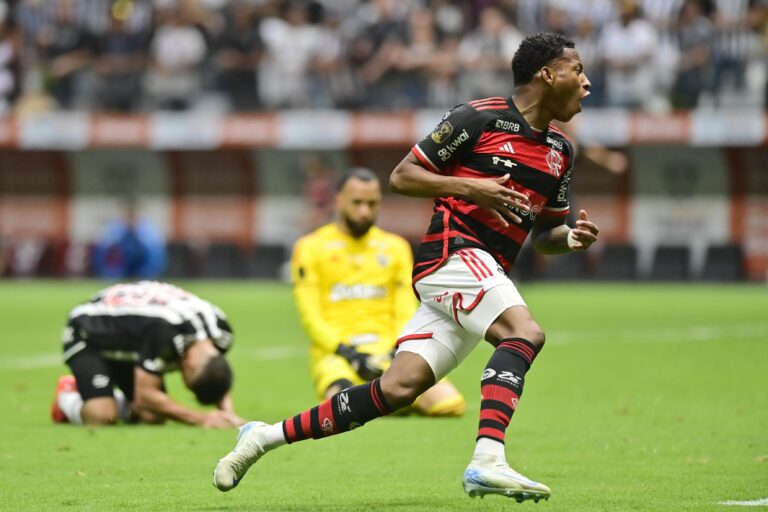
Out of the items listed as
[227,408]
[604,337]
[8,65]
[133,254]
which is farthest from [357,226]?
[8,65]

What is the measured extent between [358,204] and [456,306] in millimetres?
4632

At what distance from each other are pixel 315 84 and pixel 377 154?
3.28 m

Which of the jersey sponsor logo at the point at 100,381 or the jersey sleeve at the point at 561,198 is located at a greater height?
the jersey sleeve at the point at 561,198

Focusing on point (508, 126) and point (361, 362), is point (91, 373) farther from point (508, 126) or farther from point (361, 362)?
Result: point (508, 126)

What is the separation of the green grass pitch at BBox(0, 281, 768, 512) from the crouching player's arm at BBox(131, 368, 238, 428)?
0.14m

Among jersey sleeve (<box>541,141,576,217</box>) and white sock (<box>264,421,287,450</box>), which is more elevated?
jersey sleeve (<box>541,141,576,217</box>)

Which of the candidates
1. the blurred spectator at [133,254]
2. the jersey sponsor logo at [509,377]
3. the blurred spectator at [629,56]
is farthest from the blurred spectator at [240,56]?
the jersey sponsor logo at [509,377]

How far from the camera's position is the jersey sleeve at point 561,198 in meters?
6.85

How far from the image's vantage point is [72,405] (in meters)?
9.83

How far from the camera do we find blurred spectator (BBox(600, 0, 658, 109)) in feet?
87.1

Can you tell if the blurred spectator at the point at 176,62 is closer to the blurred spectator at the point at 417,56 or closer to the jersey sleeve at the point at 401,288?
the blurred spectator at the point at 417,56

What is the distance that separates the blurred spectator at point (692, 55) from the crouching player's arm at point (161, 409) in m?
18.8

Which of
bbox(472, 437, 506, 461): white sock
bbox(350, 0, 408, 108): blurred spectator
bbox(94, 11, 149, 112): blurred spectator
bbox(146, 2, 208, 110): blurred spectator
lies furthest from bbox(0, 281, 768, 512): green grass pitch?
bbox(94, 11, 149, 112): blurred spectator

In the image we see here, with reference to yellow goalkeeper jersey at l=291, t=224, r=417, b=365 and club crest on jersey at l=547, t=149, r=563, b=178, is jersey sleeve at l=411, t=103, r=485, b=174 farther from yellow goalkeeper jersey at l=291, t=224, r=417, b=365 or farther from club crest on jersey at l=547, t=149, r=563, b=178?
yellow goalkeeper jersey at l=291, t=224, r=417, b=365
